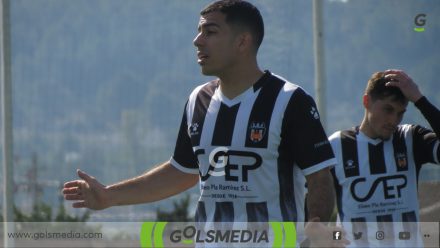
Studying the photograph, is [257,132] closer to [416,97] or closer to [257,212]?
[257,212]

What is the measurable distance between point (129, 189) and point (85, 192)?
0.25m

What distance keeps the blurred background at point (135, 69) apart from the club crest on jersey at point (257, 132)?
3.00 m

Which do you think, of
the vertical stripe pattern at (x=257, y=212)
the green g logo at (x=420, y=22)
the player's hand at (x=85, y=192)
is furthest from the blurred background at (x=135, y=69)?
the player's hand at (x=85, y=192)

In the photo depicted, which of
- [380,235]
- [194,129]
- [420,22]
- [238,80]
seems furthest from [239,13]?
[420,22]

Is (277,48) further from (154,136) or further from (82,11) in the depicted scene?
(154,136)

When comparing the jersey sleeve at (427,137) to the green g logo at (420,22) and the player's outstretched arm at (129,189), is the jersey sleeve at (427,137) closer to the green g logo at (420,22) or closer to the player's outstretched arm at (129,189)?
the player's outstretched arm at (129,189)

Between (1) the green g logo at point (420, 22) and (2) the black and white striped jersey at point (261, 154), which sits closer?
(2) the black and white striped jersey at point (261, 154)

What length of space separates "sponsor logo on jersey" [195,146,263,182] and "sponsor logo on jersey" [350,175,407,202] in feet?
4.29

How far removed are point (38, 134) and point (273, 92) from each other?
20.6ft

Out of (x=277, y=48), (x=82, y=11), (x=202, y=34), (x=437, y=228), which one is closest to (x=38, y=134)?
(x=82, y=11)

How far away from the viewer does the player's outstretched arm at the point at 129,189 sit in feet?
14.7

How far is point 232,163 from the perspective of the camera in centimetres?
416

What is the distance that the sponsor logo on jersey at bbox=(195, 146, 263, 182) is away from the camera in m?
4.13

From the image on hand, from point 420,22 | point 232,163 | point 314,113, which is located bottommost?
point 232,163
